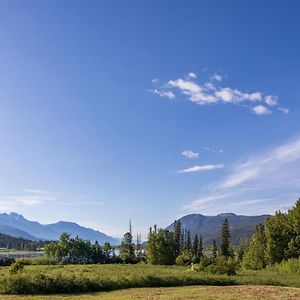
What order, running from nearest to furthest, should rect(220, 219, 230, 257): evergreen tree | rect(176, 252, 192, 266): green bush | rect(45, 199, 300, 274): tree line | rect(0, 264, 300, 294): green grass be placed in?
rect(0, 264, 300, 294): green grass
rect(45, 199, 300, 274): tree line
rect(176, 252, 192, 266): green bush
rect(220, 219, 230, 257): evergreen tree

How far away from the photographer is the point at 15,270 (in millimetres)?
51438

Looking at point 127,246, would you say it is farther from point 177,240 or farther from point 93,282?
point 93,282

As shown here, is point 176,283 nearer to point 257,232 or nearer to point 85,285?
point 85,285

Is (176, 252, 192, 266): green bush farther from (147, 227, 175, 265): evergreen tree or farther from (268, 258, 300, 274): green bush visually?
(268, 258, 300, 274): green bush

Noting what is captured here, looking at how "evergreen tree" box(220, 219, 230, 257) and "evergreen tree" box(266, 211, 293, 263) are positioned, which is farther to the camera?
"evergreen tree" box(220, 219, 230, 257)

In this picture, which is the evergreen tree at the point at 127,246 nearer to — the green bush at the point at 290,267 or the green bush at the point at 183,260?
the green bush at the point at 183,260

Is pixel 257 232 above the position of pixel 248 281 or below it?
above

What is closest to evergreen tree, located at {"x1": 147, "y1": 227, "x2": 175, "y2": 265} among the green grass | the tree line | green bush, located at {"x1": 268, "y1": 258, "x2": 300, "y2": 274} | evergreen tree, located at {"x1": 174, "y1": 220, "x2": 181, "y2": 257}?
the tree line

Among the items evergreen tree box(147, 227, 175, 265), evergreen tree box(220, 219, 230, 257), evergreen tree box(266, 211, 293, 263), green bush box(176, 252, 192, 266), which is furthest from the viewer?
evergreen tree box(220, 219, 230, 257)

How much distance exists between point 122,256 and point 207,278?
91941 millimetres

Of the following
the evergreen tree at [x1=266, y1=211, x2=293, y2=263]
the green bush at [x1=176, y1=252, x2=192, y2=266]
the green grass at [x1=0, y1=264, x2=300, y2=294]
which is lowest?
the green grass at [x1=0, y1=264, x2=300, y2=294]

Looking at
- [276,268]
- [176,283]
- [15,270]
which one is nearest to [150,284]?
[176,283]

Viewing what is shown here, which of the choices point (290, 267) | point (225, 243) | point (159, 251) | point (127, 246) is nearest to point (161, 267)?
point (290, 267)

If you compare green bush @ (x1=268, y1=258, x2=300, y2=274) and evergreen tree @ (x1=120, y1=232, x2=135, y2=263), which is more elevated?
evergreen tree @ (x1=120, y1=232, x2=135, y2=263)
